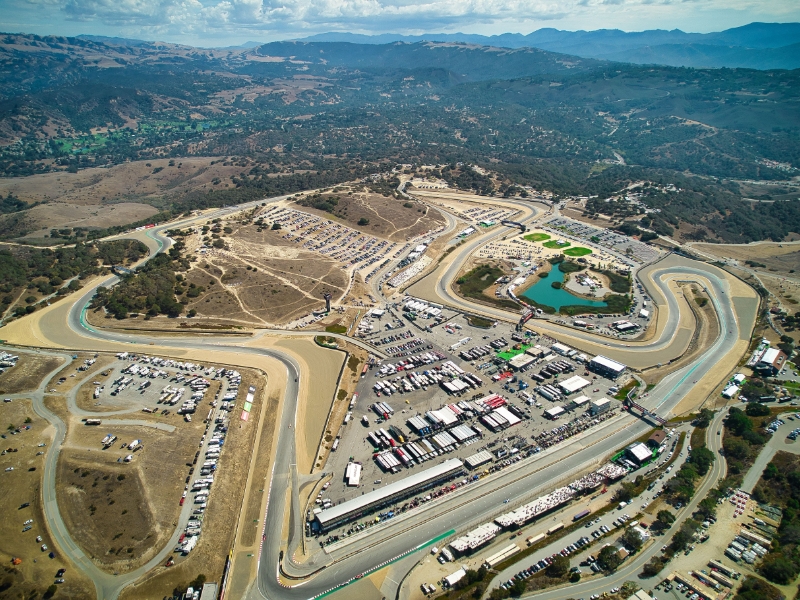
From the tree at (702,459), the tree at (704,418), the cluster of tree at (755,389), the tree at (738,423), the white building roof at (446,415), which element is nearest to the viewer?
the tree at (702,459)

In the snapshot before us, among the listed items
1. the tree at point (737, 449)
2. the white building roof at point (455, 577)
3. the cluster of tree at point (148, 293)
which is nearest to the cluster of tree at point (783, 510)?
the tree at point (737, 449)

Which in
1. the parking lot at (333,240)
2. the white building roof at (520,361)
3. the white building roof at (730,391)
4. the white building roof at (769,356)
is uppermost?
the white building roof at (769,356)

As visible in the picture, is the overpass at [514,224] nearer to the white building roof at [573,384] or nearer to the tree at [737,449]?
the white building roof at [573,384]

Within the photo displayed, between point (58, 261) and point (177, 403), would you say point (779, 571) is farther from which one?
point (58, 261)

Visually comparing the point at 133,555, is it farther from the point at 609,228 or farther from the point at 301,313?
the point at 609,228

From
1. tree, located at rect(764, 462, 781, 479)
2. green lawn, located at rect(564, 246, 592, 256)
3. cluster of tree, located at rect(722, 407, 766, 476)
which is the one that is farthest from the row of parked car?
green lawn, located at rect(564, 246, 592, 256)

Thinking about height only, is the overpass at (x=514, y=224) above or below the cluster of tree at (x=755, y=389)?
below

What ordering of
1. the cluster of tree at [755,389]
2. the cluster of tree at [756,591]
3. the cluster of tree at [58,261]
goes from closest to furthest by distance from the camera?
the cluster of tree at [756,591] → the cluster of tree at [755,389] → the cluster of tree at [58,261]
